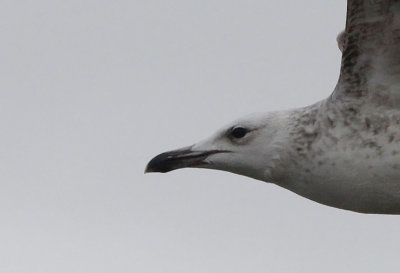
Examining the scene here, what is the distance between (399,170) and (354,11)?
1586mm

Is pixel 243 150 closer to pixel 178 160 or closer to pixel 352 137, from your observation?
pixel 178 160

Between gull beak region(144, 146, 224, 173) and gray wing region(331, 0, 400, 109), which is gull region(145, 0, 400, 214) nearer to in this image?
gray wing region(331, 0, 400, 109)

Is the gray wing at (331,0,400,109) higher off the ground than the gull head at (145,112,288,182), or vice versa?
the gray wing at (331,0,400,109)

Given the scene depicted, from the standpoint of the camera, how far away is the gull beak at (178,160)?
50.5 ft

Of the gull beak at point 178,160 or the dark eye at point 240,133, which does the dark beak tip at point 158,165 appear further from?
the dark eye at point 240,133

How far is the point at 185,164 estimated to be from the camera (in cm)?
1548

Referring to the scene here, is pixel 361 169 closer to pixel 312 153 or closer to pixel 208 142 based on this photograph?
pixel 312 153

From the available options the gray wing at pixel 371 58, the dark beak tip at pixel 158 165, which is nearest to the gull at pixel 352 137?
the gray wing at pixel 371 58

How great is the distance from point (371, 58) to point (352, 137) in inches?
31.3

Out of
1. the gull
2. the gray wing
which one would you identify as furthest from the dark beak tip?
the gray wing

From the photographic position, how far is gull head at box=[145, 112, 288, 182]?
15133mm

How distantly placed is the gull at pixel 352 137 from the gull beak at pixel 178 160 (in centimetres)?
27

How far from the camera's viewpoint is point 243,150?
50.2ft

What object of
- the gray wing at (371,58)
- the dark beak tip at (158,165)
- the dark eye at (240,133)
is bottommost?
the dark beak tip at (158,165)
